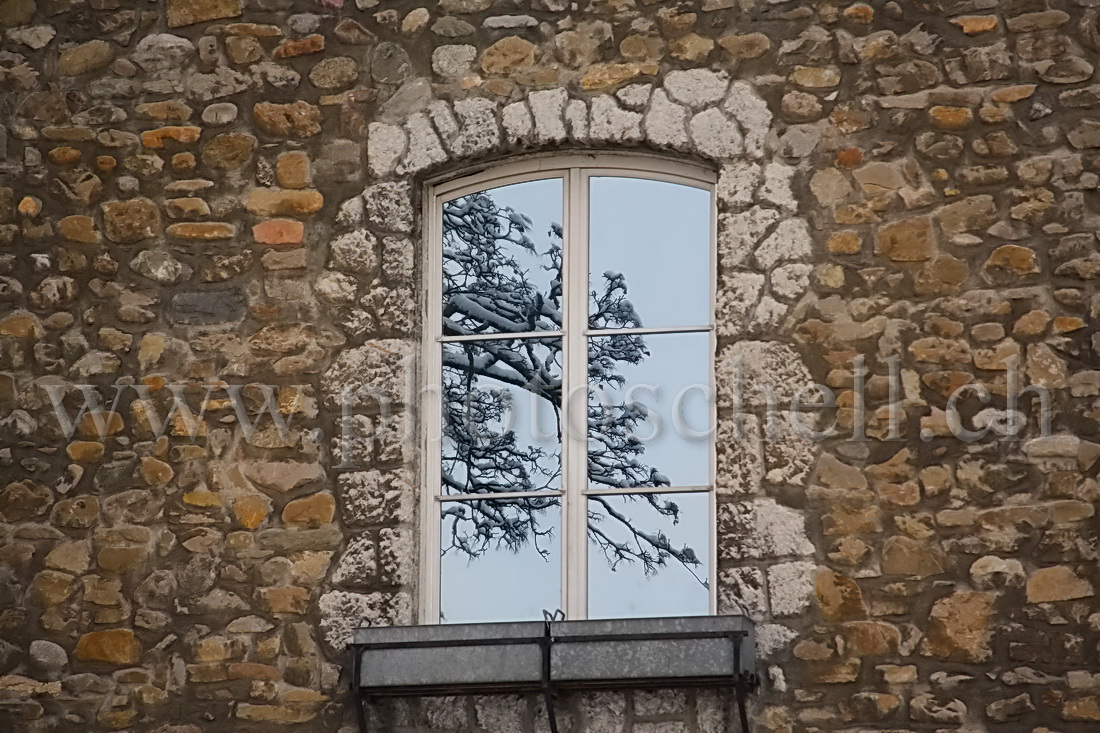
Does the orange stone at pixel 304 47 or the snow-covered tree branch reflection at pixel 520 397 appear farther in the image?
the orange stone at pixel 304 47

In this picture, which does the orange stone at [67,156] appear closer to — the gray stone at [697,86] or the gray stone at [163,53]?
the gray stone at [163,53]

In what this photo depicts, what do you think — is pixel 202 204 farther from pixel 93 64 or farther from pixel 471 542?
pixel 471 542

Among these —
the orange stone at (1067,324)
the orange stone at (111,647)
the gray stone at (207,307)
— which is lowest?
the orange stone at (111,647)

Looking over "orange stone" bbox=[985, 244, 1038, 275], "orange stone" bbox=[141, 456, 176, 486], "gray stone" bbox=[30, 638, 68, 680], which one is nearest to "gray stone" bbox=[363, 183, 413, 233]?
"orange stone" bbox=[141, 456, 176, 486]

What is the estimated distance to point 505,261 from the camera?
5.09 m

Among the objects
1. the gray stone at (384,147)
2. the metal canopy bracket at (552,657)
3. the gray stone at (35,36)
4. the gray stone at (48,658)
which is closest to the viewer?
the metal canopy bracket at (552,657)

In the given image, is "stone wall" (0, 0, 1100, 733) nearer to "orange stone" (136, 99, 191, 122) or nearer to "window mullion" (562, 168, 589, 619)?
"orange stone" (136, 99, 191, 122)

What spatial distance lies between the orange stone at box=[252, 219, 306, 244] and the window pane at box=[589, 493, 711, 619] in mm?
1270

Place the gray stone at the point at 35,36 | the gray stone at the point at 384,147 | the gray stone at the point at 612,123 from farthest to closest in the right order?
the gray stone at the point at 35,36
the gray stone at the point at 384,147
the gray stone at the point at 612,123

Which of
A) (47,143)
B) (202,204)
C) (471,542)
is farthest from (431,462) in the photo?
(47,143)

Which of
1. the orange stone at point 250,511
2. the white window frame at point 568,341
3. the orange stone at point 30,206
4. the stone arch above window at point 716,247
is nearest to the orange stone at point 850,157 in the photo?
the stone arch above window at point 716,247

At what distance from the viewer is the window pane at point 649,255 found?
4980 millimetres

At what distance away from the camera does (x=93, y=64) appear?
17.2 ft

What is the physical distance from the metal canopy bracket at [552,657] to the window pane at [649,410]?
0.54 meters
